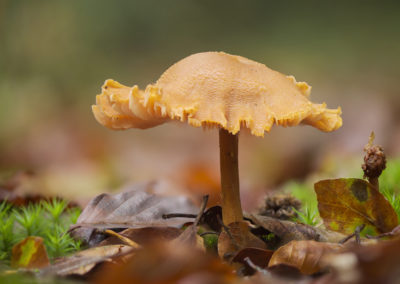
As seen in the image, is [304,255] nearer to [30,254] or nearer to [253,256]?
[253,256]

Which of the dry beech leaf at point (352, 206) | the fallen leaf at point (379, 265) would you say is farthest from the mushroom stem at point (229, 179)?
the fallen leaf at point (379, 265)

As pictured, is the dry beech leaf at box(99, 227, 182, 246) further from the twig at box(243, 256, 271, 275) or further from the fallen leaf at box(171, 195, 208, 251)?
the twig at box(243, 256, 271, 275)

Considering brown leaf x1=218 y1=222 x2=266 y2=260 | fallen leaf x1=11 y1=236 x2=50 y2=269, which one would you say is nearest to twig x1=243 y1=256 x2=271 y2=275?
brown leaf x1=218 y1=222 x2=266 y2=260

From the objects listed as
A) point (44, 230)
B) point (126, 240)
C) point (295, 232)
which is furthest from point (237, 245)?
point (44, 230)

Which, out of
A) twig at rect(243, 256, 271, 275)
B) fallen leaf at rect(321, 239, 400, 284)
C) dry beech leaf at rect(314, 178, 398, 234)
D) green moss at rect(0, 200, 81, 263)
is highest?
fallen leaf at rect(321, 239, 400, 284)

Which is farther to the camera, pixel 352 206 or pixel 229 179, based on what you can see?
pixel 229 179

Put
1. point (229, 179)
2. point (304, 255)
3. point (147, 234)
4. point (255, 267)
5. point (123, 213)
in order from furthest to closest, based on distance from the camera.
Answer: point (123, 213), point (229, 179), point (147, 234), point (304, 255), point (255, 267)

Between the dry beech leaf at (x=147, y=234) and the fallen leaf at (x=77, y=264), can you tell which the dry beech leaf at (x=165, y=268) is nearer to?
the fallen leaf at (x=77, y=264)
